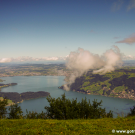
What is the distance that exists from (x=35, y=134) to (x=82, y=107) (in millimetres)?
13325

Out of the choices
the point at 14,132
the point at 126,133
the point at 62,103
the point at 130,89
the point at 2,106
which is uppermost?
the point at 126,133

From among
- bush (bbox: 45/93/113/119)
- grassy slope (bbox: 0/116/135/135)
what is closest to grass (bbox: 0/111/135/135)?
grassy slope (bbox: 0/116/135/135)

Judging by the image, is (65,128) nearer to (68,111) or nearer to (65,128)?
(65,128)

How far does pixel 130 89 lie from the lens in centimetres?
19800

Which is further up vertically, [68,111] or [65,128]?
[65,128]

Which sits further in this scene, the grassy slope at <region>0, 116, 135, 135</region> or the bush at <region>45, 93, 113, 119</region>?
the bush at <region>45, 93, 113, 119</region>

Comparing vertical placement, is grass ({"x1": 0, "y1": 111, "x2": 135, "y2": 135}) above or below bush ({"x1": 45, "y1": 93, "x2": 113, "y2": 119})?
above

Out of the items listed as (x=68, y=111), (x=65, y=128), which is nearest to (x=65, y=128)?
(x=65, y=128)

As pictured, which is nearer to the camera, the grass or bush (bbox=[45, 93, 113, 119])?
the grass

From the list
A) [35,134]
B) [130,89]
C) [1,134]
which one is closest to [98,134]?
[35,134]

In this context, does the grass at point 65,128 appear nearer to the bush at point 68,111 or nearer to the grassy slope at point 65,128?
the grassy slope at point 65,128

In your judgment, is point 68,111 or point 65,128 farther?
point 68,111

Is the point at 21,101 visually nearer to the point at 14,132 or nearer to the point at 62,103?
the point at 62,103

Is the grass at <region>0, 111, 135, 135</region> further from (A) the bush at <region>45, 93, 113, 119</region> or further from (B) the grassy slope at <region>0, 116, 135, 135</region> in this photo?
(A) the bush at <region>45, 93, 113, 119</region>
